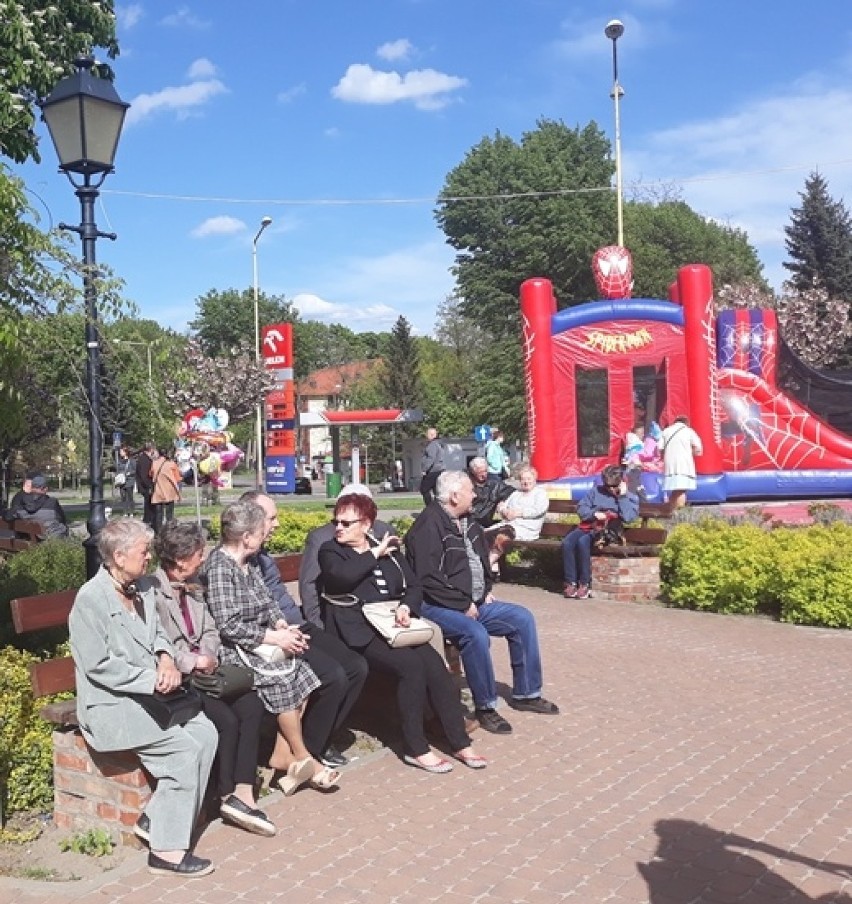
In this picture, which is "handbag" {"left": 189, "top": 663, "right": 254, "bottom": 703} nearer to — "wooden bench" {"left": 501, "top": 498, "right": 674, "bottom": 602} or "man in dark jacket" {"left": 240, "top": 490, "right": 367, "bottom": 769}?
"man in dark jacket" {"left": 240, "top": 490, "right": 367, "bottom": 769}

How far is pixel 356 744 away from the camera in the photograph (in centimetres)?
558

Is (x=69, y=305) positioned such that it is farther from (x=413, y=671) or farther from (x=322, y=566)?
(x=413, y=671)

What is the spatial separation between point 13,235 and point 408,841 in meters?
3.24

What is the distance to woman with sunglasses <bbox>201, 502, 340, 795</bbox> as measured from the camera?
477 centimetres

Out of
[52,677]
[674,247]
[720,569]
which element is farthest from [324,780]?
[674,247]

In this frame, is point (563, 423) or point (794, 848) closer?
point (794, 848)

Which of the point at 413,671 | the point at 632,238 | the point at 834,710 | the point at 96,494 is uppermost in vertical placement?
the point at 632,238

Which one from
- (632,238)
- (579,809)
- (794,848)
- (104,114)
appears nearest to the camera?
(794,848)

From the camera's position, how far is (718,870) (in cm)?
392

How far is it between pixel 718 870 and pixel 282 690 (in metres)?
2.04

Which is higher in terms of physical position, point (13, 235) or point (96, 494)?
point (13, 235)

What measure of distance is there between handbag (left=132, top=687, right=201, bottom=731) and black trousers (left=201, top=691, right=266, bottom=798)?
200 millimetres

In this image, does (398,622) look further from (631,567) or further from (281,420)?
(281,420)

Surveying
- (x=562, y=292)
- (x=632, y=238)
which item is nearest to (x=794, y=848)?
(x=562, y=292)
